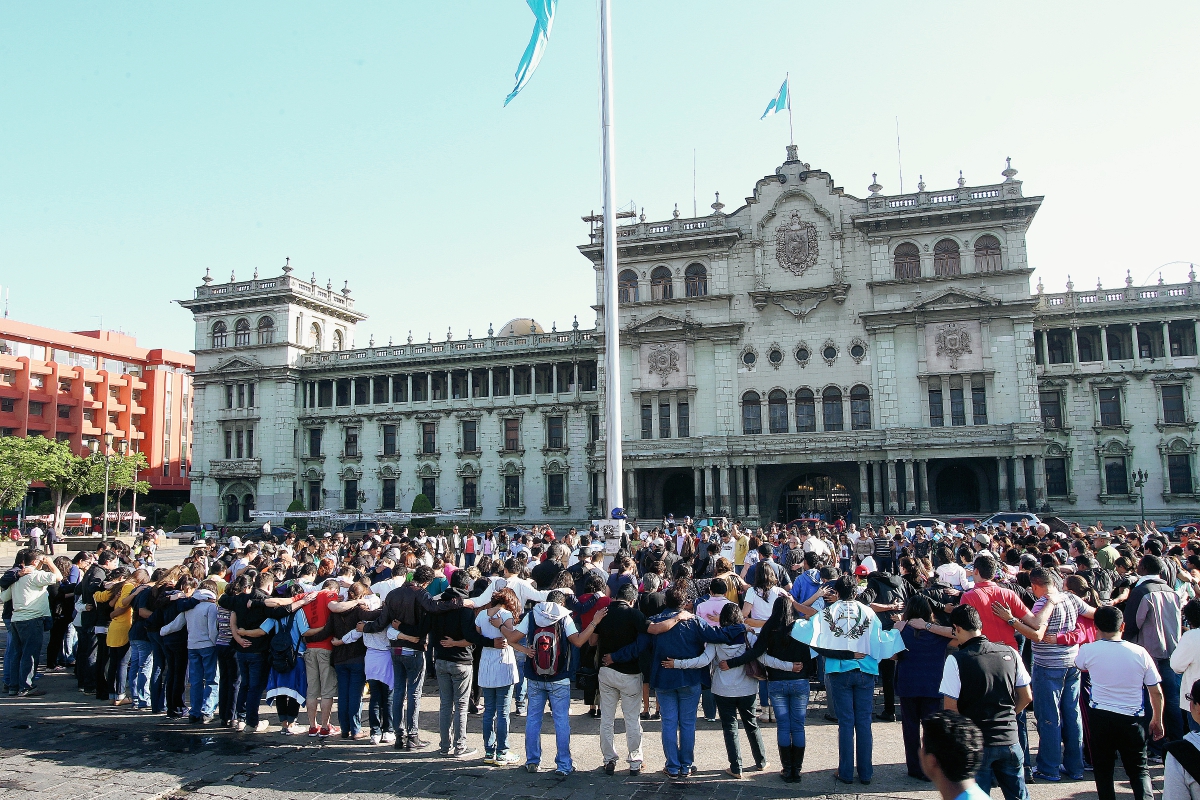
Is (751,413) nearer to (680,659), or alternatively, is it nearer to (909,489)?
(909,489)

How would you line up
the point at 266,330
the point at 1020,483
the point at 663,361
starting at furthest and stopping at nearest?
1. the point at 266,330
2. the point at 663,361
3. the point at 1020,483

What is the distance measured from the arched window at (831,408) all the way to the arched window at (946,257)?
790cm

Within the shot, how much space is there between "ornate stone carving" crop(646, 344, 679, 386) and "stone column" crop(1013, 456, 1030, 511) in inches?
685

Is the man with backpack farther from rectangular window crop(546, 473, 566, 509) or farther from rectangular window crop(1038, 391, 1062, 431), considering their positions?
rectangular window crop(546, 473, 566, 509)

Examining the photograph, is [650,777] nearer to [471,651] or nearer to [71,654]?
[471,651]

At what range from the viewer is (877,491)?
4234 centimetres

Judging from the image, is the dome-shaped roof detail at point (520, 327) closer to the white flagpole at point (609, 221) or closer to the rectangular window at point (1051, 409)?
the rectangular window at point (1051, 409)

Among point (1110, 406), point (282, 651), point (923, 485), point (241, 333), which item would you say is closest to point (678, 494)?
point (923, 485)

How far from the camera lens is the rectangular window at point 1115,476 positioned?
4269 centimetres

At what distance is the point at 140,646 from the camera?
476 inches

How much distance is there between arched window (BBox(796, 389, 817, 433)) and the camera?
44719 millimetres

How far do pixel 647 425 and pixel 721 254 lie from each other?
33.3ft

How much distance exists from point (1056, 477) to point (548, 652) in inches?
1649

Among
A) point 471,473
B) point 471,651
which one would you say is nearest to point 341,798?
point 471,651
